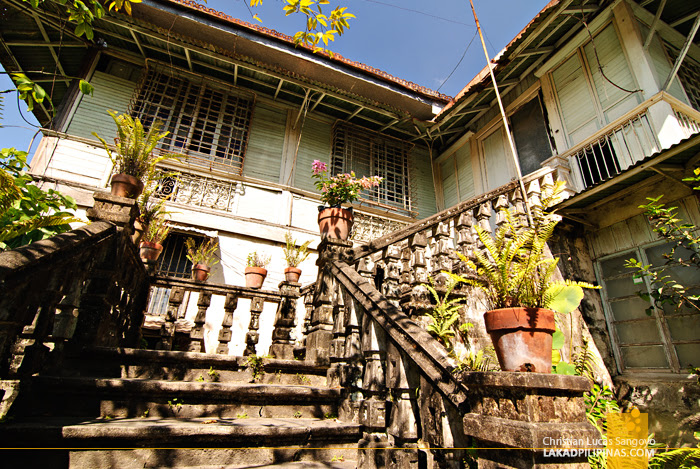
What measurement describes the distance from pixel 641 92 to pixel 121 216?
29.4 feet

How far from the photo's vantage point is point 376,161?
39.0ft

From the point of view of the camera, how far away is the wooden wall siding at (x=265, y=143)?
32.8 ft

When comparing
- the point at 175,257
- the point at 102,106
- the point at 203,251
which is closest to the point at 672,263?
the point at 203,251

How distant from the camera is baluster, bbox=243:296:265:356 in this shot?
4.43 meters

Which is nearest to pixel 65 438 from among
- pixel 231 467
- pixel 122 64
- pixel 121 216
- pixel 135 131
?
pixel 231 467

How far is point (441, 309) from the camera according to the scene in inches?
174

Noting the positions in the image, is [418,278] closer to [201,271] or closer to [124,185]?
[124,185]

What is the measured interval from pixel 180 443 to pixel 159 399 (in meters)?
0.63

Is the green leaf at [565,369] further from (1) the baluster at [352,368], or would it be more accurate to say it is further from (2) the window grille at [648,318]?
(2) the window grille at [648,318]

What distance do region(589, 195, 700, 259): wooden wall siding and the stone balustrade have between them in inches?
216

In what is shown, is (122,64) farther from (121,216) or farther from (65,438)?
(65,438)

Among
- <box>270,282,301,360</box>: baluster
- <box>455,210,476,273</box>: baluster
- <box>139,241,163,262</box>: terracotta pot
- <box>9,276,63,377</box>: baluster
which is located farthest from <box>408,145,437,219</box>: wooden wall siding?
<box>9,276,63,377</box>: baluster

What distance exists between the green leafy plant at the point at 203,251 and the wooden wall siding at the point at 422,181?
6683mm

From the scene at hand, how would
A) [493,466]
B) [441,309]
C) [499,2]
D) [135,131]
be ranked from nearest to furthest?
[493,466], [135,131], [441,309], [499,2]
